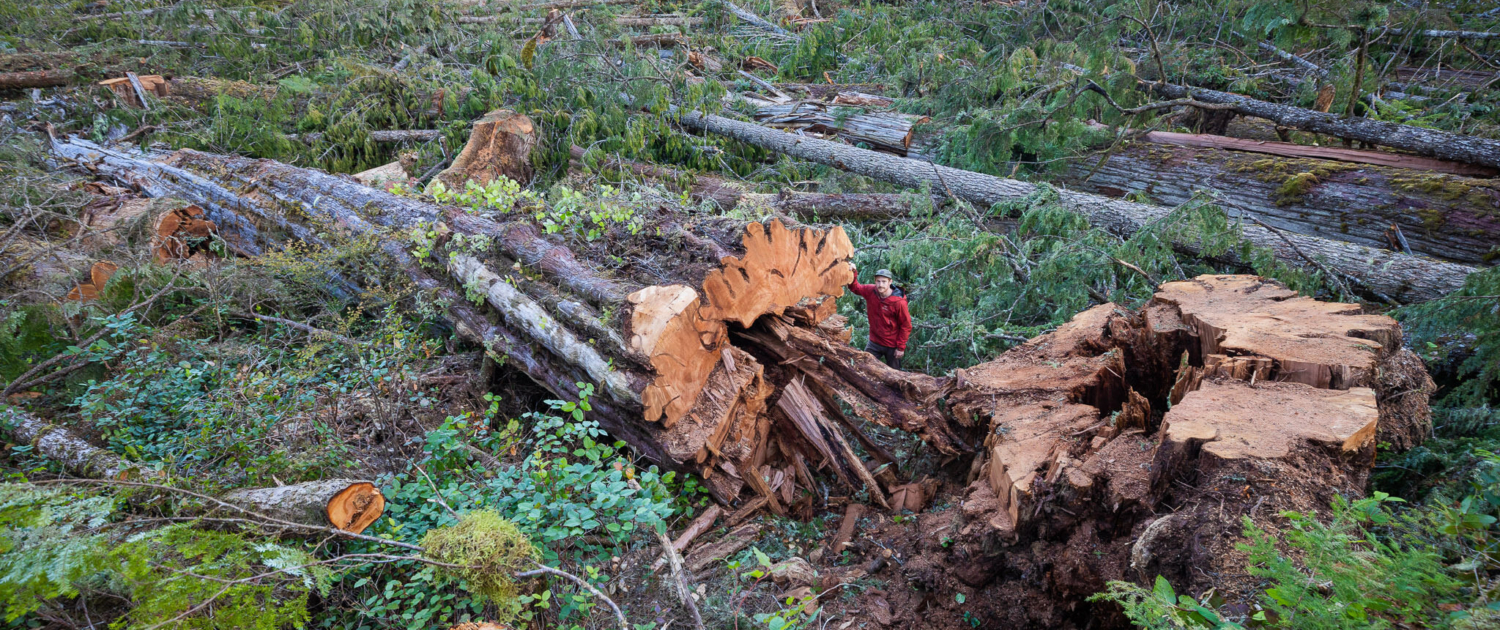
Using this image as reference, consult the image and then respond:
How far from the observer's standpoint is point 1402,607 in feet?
5.22

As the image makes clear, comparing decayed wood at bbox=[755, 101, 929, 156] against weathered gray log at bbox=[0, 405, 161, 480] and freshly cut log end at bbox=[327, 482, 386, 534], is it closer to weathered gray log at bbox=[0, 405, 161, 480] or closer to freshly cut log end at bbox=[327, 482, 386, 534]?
freshly cut log end at bbox=[327, 482, 386, 534]

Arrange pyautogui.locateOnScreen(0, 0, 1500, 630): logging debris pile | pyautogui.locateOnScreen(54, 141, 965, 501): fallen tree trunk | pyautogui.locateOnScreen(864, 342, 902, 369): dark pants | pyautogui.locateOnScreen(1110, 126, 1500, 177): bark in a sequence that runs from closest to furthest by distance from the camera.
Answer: pyautogui.locateOnScreen(0, 0, 1500, 630): logging debris pile < pyautogui.locateOnScreen(54, 141, 965, 501): fallen tree trunk < pyautogui.locateOnScreen(864, 342, 902, 369): dark pants < pyautogui.locateOnScreen(1110, 126, 1500, 177): bark

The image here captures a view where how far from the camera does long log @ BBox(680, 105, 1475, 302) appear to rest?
4.24 metres

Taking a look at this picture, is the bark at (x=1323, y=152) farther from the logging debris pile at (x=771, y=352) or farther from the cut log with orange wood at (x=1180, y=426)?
the cut log with orange wood at (x=1180, y=426)

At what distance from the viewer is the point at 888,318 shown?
188 inches

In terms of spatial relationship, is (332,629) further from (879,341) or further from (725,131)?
(725,131)

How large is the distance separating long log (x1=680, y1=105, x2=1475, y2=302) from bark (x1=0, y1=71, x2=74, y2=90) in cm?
816

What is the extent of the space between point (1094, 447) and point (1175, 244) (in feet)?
9.85

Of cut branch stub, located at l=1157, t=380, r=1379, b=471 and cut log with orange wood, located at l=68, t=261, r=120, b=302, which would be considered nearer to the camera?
cut branch stub, located at l=1157, t=380, r=1379, b=471

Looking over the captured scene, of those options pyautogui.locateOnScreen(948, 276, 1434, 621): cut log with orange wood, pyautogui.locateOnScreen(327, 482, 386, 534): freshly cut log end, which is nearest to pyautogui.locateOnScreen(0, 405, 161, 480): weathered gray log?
pyautogui.locateOnScreen(327, 482, 386, 534): freshly cut log end

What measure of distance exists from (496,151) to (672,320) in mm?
4970

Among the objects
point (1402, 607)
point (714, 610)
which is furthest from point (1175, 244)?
point (714, 610)

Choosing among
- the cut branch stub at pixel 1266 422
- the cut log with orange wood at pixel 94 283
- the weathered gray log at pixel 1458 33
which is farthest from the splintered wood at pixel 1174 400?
the cut log with orange wood at pixel 94 283

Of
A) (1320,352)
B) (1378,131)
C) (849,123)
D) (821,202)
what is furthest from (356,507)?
(1378,131)
